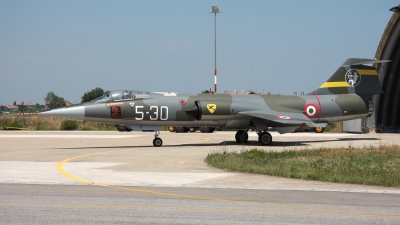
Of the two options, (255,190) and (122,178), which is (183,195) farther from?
(122,178)

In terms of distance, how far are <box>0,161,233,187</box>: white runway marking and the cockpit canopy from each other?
8270mm

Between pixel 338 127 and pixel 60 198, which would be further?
pixel 338 127

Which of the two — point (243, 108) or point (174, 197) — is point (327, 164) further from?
point (243, 108)

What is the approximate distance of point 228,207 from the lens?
9.20 metres

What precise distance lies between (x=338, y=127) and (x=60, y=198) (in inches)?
1589

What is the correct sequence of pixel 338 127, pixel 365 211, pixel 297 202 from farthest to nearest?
1. pixel 338 127
2. pixel 297 202
3. pixel 365 211

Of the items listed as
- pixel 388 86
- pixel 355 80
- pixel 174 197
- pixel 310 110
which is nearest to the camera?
pixel 174 197

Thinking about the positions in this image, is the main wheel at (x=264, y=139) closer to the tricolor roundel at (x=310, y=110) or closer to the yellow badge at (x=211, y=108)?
the tricolor roundel at (x=310, y=110)

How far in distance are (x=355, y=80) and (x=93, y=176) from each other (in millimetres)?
20029

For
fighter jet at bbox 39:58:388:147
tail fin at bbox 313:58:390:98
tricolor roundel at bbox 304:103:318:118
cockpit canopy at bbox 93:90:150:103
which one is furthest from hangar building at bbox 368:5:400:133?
cockpit canopy at bbox 93:90:150:103

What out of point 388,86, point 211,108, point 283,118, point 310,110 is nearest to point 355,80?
point 310,110

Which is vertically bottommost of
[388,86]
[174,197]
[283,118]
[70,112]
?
[174,197]

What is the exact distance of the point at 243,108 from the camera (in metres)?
27.0

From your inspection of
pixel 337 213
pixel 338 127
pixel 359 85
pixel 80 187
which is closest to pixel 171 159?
pixel 80 187
